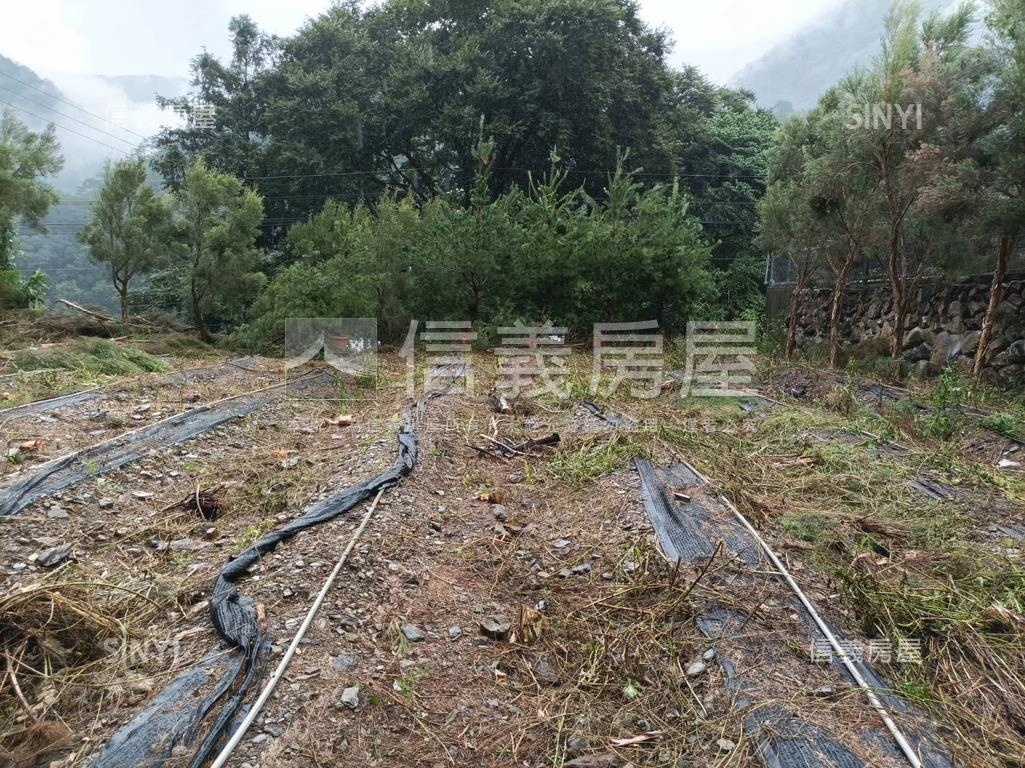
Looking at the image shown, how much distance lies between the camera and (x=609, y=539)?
3016 mm

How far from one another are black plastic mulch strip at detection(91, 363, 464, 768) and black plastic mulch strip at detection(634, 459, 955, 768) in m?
1.44

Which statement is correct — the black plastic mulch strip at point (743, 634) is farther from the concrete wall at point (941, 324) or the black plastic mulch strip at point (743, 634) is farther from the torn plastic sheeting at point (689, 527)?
the concrete wall at point (941, 324)

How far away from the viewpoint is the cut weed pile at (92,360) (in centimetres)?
602

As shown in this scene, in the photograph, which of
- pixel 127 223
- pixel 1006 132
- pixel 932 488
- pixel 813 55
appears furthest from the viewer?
pixel 813 55

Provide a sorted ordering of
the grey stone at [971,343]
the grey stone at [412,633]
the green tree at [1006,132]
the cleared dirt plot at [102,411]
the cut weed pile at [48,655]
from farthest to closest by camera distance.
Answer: the grey stone at [971,343], the green tree at [1006,132], the cleared dirt plot at [102,411], the grey stone at [412,633], the cut weed pile at [48,655]

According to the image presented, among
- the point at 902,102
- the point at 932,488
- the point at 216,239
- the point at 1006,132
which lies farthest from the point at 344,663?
the point at 216,239

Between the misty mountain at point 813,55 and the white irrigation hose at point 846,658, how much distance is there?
237 ft

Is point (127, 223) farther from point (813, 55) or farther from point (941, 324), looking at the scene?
point (813, 55)

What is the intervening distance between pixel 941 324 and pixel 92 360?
9.51 metres

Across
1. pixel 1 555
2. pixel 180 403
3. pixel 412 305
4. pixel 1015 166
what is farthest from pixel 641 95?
pixel 1 555

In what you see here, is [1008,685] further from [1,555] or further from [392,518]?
[1,555]

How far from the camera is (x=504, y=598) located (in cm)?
261

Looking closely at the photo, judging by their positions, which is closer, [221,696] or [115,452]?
[221,696]

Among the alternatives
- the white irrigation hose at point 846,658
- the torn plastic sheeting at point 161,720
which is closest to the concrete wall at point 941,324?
the white irrigation hose at point 846,658
